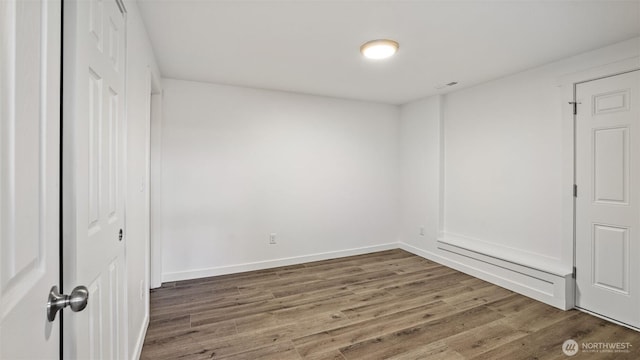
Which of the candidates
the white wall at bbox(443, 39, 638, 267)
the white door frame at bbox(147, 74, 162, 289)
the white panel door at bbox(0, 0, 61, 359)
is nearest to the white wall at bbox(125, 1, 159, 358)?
the white door frame at bbox(147, 74, 162, 289)

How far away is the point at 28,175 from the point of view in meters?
0.62

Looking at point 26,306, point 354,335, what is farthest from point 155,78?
point 354,335

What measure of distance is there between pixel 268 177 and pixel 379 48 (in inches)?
85.4

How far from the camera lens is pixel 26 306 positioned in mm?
581

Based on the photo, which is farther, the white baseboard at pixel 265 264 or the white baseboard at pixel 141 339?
the white baseboard at pixel 265 264

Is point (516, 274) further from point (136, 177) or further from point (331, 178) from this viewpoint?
point (136, 177)

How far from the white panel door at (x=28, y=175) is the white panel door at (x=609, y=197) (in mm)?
3723

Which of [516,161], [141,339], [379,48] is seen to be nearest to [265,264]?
[141,339]

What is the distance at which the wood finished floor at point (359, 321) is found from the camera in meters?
2.10

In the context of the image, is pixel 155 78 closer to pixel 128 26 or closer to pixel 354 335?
pixel 128 26

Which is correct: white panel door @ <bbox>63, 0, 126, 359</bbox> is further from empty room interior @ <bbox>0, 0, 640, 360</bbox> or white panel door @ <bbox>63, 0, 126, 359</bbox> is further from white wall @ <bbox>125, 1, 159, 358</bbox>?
white wall @ <bbox>125, 1, 159, 358</bbox>

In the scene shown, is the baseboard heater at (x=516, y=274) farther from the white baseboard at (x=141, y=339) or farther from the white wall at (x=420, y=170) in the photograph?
the white baseboard at (x=141, y=339)

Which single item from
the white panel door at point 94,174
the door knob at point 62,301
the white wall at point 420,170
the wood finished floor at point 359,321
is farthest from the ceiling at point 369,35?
the wood finished floor at point 359,321

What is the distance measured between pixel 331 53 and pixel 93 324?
255 cm
